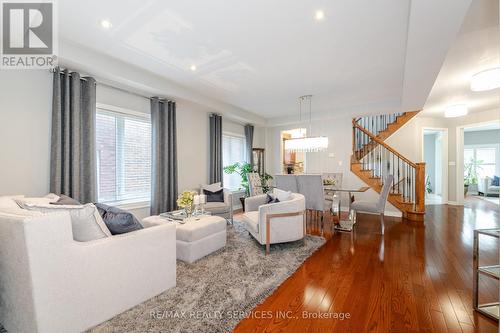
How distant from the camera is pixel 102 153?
11.9 feet

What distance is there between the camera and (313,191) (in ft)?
13.6

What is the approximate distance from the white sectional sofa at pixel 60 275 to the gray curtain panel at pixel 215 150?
3.55m

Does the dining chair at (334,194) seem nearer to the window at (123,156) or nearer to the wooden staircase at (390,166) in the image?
the wooden staircase at (390,166)

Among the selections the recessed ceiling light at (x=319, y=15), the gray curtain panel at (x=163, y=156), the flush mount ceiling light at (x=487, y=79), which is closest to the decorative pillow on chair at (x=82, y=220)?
the gray curtain panel at (x=163, y=156)

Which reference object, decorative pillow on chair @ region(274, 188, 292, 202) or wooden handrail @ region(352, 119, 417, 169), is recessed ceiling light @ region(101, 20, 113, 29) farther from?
wooden handrail @ region(352, 119, 417, 169)

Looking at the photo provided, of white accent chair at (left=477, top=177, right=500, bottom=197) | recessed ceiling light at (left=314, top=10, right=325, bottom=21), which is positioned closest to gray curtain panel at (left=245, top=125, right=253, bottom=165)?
recessed ceiling light at (left=314, top=10, right=325, bottom=21)

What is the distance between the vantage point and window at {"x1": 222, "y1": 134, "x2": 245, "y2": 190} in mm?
6270

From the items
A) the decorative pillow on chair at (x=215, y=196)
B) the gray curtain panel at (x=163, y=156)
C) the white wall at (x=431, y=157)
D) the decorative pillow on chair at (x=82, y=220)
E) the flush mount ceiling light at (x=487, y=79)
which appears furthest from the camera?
the white wall at (x=431, y=157)

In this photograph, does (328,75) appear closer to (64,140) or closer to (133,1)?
(133,1)

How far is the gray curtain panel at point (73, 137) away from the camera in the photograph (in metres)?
2.90

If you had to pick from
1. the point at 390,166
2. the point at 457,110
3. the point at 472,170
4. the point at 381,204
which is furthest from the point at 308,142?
the point at 472,170

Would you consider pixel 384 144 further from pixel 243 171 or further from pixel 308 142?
pixel 243 171

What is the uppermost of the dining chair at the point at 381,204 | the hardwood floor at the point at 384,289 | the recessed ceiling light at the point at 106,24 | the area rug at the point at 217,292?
the recessed ceiling light at the point at 106,24

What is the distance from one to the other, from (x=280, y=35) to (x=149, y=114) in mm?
2887
